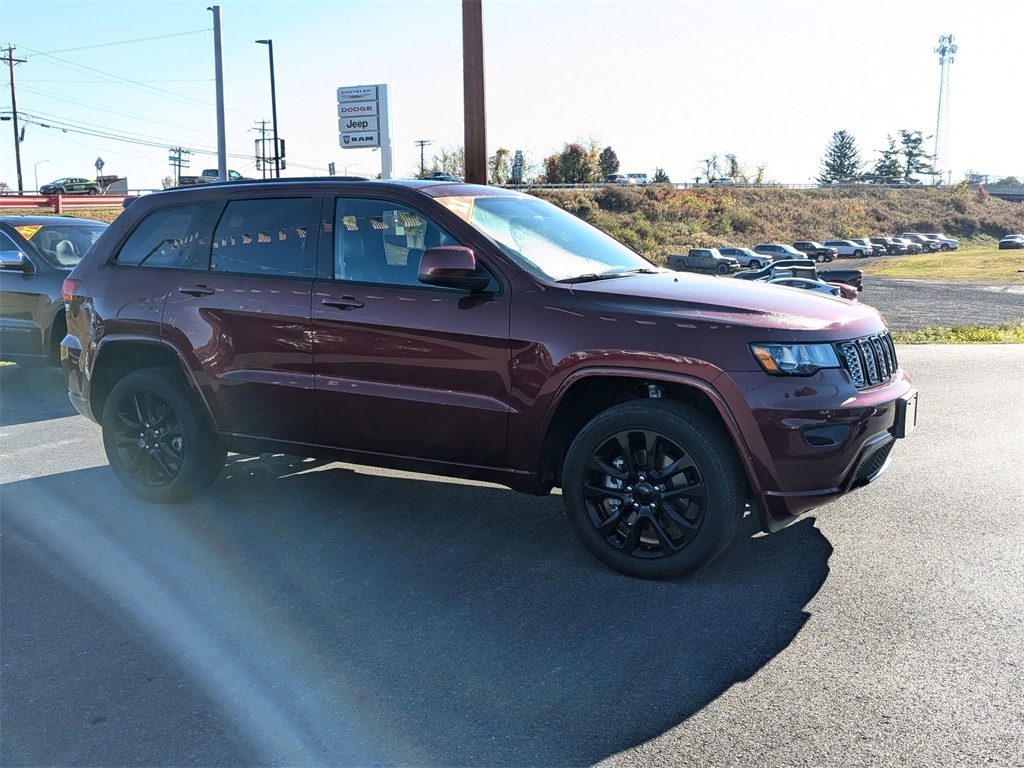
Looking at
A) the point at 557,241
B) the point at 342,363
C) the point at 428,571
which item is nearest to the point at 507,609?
the point at 428,571

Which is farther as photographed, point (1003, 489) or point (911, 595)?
point (1003, 489)

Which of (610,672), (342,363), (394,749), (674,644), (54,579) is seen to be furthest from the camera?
(342,363)

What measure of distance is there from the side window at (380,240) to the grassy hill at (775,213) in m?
54.4

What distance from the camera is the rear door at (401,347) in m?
4.66

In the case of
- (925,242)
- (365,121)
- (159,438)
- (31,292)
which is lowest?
(925,242)

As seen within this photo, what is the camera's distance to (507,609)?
414cm

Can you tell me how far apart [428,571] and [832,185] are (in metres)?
105

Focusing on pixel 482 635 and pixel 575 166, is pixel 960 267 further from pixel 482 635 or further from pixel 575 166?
pixel 482 635

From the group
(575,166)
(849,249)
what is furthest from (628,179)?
(849,249)

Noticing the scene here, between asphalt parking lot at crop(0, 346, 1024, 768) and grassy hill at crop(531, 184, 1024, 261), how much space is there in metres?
54.3

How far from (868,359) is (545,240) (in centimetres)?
175

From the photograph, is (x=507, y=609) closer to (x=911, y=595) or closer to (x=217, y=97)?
(x=911, y=595)

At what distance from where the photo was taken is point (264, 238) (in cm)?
538

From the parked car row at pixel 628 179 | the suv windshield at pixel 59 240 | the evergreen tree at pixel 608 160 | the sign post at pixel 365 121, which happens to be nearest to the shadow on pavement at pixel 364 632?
the suv windshield at pixel 59 240
